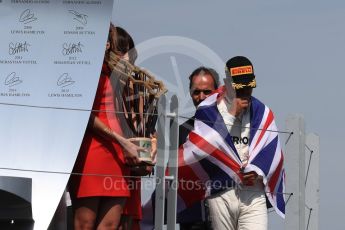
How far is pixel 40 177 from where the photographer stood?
20.3 ft

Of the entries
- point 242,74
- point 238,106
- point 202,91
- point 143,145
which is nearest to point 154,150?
point 143,145

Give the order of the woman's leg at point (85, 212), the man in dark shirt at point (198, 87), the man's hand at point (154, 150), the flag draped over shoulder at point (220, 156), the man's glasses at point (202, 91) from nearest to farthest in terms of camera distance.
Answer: the woman's leg at point (85, 212), the man's hand at point (154, 150), the flag draped over shoulder at point (220, 156), the man in dark shirt at point (198, 87), the man's glasses at point (202, 91)


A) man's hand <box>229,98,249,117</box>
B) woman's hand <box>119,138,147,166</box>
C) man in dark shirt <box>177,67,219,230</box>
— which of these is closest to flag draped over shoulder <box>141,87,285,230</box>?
man's hand <box>229,98,249,117</box>

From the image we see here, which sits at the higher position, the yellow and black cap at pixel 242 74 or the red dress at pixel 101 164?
the yellow and black cap at pixel 242 74

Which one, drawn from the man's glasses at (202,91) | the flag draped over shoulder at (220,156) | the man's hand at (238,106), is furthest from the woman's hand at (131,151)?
the man's glasses at (202,91)

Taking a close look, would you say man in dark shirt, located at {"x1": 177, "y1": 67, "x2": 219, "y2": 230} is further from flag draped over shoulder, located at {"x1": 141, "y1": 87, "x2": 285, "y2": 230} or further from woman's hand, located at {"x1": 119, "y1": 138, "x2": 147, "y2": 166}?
woman's hand, located at {"x1": 119, "y1": 138, "x2": 147, "y2": 166}

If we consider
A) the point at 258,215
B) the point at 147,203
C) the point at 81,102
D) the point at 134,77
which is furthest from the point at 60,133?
the point at 258,215

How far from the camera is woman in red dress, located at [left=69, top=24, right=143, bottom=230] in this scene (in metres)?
6.14

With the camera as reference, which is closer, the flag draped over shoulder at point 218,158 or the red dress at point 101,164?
the red dress at point 101,164

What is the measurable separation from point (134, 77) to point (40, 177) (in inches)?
39.2

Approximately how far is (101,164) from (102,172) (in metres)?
0.05

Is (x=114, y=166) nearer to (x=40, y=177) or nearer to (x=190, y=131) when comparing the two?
(x=40, y=177)

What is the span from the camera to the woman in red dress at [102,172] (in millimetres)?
6137

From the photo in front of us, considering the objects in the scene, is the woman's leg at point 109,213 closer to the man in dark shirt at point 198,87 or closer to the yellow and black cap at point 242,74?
the man in dark shirt at point 198,87
